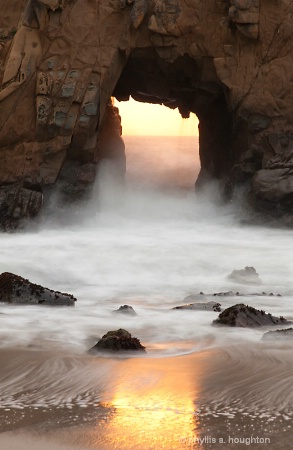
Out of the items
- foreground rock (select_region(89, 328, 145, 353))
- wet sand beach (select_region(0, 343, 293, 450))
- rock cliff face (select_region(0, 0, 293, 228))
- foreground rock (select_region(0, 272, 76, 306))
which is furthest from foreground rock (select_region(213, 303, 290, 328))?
rock cliff face (select_region(0, 0, 293, 228))

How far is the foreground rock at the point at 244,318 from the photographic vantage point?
6262mm

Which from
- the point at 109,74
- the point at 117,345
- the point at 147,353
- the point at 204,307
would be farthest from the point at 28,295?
the point at 109,74

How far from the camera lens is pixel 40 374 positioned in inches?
181

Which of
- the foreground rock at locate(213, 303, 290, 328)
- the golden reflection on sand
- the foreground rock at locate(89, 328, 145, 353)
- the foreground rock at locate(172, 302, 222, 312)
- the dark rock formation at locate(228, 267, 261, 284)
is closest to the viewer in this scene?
the golden reflection on sand

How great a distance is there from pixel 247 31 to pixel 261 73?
97 cm

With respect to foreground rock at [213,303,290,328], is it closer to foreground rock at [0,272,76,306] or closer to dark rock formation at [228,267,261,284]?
foreground rock at [0,272,76,306]

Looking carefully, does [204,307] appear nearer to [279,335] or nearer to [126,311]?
[126,311]

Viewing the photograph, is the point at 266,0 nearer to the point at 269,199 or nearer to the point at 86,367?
the point at 269,199

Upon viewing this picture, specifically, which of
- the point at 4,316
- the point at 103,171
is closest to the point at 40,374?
the point at 4,316

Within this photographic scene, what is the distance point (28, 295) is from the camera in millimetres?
7734

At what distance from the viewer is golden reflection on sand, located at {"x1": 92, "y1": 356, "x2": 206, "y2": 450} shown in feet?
10.9

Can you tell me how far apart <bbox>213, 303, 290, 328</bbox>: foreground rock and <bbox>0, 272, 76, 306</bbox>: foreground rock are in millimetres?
1975

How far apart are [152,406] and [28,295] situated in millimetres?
4087

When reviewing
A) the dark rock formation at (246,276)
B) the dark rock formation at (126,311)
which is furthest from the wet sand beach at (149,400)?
the dark rock formation at (246,276)
